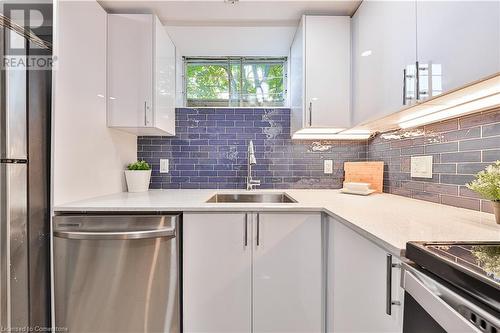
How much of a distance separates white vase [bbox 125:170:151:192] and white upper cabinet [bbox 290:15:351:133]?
1259 millimetres

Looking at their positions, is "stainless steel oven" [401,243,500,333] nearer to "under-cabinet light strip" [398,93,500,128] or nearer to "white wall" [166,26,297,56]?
"under-cabinet light strip" [398,93,500,128]

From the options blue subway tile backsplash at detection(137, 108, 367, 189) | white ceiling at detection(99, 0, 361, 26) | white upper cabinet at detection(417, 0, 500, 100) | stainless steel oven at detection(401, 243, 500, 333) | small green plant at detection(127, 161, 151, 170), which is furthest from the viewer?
blue subway tile backsplash at detection(137, 108, 367, 189)

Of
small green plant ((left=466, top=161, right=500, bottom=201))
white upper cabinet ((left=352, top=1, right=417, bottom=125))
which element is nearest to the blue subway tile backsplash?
white upper cabinet ((left=352, top=1, right=417, bottom=125))

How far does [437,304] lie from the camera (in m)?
0.53

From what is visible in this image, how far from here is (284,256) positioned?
1.36 m

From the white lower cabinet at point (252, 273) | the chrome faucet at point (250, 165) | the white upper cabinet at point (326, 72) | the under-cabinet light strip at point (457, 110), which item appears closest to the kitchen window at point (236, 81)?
the chrome faucet at point (250, 165)

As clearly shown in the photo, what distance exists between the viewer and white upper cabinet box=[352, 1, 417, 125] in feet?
3.59

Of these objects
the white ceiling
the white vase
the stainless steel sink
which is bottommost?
the stainless steel sink

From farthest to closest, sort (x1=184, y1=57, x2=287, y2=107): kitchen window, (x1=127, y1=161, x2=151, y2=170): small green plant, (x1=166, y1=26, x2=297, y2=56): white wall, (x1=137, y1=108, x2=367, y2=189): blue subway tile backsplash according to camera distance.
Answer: (x1=184, y1=57, x2=287, y2=107): kitchen window
(x1=137, y1=108, x2=367, y2=189): blue subway tile backsplash
(x1=127, y1=161, x2=151, y2=170): small green plant
(x1=166, y1=26, x2=297, y2=56): white wall

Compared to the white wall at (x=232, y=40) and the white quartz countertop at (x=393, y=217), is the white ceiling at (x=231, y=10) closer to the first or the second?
the white wall at (x=232, y=40)

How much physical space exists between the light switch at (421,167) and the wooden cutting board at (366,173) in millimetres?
310

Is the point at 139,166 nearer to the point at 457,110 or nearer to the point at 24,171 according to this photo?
the point at 24,171

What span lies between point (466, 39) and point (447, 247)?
2.10ft

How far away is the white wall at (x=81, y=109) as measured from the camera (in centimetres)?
130
